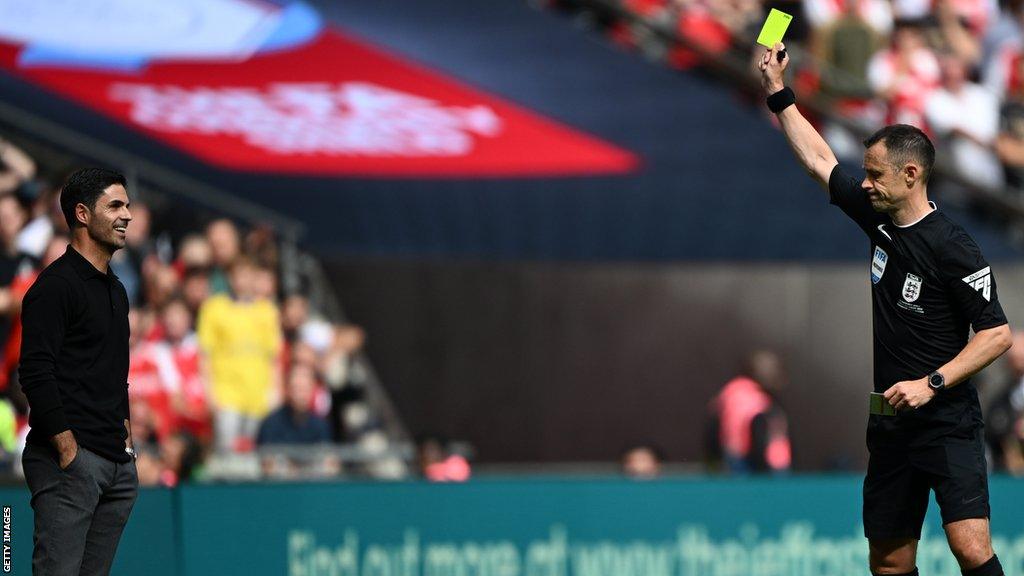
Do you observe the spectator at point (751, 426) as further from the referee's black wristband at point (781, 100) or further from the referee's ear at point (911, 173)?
the referee's ear at point (911, 173)

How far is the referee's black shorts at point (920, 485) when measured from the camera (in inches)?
265

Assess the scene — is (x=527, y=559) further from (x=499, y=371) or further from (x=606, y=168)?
(x=499, y=371)

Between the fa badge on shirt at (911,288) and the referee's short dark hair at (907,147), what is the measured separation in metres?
0.40

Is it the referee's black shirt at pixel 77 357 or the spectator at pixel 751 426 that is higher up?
the referee's black shirt at pixel 77 357

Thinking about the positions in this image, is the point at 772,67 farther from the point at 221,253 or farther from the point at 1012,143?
the point at 1012,143

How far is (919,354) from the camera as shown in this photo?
6.80 m

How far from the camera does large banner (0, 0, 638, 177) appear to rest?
12.6 meters

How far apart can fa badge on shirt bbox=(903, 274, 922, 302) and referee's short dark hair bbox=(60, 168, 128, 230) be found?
125 inches

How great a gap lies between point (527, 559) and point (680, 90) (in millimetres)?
5752

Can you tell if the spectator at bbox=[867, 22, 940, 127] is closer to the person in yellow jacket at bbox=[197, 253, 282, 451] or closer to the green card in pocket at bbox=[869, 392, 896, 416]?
the person in yellow jacket at bbox=[197, 253, 282, 451]

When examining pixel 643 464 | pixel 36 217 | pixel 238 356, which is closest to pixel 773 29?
pixel 36 217

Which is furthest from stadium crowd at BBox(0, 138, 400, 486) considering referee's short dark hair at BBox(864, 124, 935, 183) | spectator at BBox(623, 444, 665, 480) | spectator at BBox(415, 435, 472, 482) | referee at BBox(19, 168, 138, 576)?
referee's short dark hair at BBox(864, 124, 935, 183)

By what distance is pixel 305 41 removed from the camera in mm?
12852

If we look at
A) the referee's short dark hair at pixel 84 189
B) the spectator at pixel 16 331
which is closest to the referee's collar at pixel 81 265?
the referee's short dark hair at pixel 84 189
